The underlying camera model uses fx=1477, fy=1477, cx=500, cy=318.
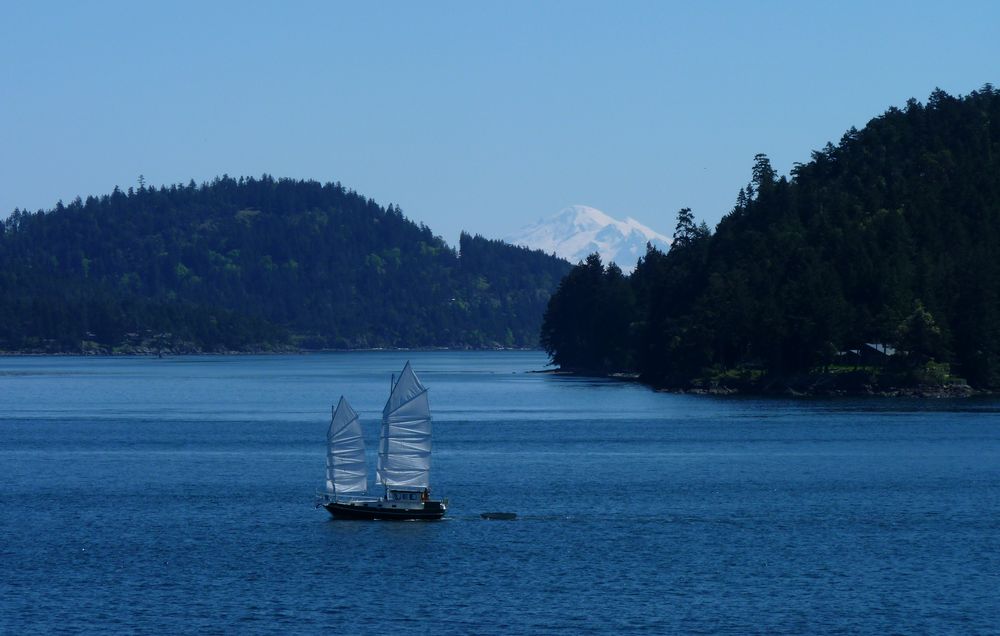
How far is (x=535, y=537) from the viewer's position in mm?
69875

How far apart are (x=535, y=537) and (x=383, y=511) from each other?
30.2 ft

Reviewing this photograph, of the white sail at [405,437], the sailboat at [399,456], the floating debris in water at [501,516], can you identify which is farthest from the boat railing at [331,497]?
the floating debris in water at [501,516]

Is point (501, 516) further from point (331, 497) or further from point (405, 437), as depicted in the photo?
point (331, 497)

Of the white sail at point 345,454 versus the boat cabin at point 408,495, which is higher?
the white sail at point 345,454

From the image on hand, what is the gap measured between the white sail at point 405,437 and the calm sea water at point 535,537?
265cm

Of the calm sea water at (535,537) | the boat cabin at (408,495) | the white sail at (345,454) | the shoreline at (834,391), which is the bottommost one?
the calm sea water at (535,537)

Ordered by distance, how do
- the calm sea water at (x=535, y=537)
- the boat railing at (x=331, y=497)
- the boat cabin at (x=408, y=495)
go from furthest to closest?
the boat railing at (x=331, y=497) → the boat cabin at (x=408, y=495) → the calm sea water at (x=535, y=537)

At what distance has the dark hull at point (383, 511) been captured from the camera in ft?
245

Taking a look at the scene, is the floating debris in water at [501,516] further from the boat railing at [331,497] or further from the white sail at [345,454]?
the boat railing at [331,497]

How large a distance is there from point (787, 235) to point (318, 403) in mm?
67417

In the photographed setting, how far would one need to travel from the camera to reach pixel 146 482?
92500 mm

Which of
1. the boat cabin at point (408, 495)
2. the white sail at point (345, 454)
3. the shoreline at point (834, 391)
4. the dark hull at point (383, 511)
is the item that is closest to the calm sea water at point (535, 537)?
the dark hull at point (383, 511)

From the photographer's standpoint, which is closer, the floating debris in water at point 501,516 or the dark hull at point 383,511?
the dark hull at point 383,511

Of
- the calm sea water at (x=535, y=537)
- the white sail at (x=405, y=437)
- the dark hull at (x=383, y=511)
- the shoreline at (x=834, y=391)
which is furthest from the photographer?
the shoreline at (x=834, y=391)
